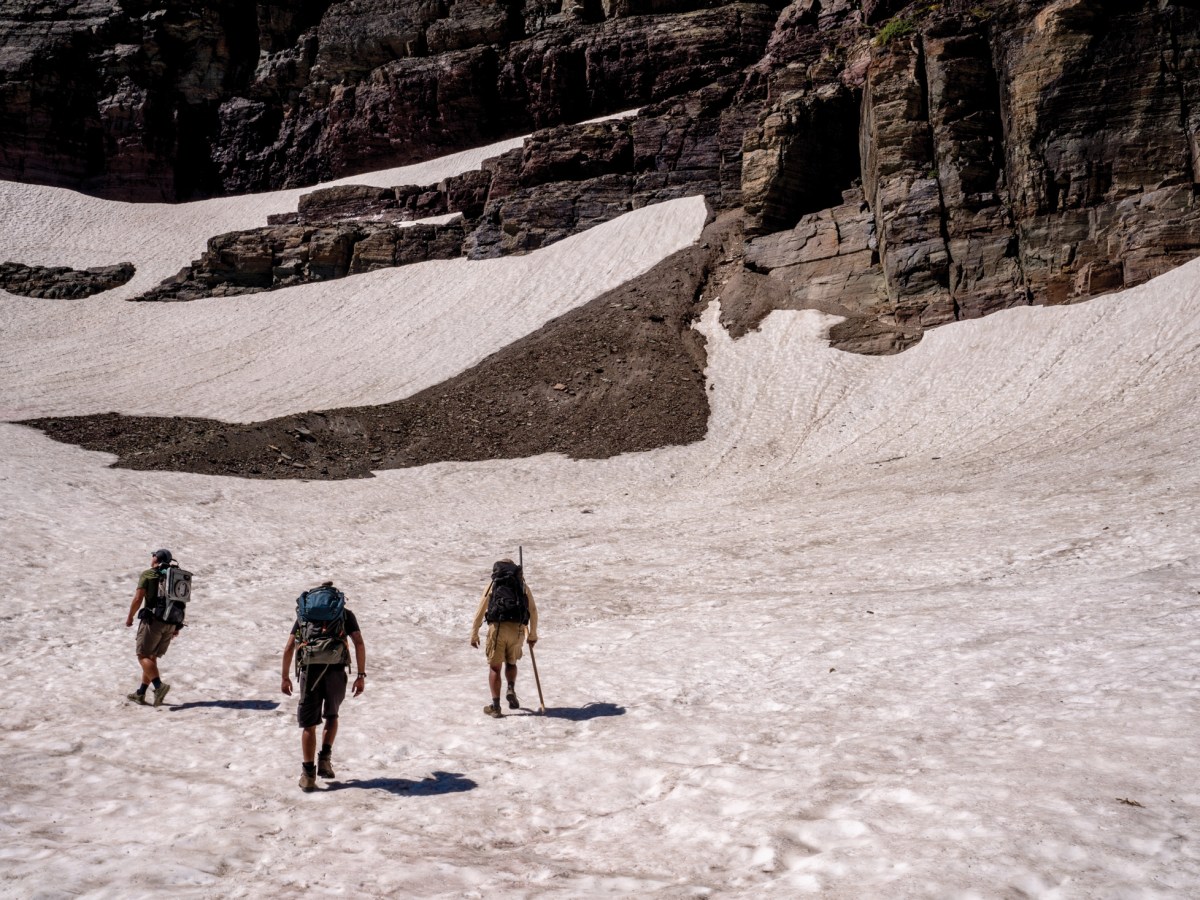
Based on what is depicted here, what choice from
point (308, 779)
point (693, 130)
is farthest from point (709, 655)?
point (693, 130)

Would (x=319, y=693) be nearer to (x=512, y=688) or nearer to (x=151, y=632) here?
(x=512, y=688)

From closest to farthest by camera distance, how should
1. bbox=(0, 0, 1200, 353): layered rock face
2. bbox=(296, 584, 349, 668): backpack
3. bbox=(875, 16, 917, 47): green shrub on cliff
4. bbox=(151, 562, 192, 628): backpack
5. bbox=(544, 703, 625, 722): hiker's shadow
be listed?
bbox=(296, 584, 349, 668): backpack → bbox=(544, 703, 625, 722): hiker's shadow → bbox=(151, 562, 192, 628): backpack → bbox=(0, 0, 1200, 353): layered rock face → bbox=(875, 16, 917, 47): green shrub on cliff

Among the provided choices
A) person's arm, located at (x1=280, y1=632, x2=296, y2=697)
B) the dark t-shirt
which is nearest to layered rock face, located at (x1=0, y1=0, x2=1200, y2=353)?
the dark t-shirt

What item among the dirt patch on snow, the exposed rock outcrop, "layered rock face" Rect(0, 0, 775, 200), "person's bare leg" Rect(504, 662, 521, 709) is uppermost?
"layered rock face" Rect(0, 0, 775, 200)

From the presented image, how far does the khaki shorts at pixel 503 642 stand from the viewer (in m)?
9.99

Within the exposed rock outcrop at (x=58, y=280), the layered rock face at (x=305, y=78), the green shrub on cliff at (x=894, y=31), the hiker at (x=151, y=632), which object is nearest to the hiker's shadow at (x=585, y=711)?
the hiker at (x=151, y=632)

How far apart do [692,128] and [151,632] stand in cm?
4988

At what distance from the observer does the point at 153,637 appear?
10.9 meters

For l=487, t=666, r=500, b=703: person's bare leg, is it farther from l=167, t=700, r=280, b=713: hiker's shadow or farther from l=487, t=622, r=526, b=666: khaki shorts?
l=167, t=700, r=280, b=713: hiker's shadow

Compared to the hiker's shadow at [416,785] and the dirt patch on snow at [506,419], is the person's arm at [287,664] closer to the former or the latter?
the hiker's shadow at [416,785]

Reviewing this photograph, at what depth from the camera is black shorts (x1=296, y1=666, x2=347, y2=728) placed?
7805mm

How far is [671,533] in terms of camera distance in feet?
66.9

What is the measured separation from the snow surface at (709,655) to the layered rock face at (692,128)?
4.58m

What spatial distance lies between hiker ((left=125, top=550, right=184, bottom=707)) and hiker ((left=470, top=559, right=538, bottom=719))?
4.06m
